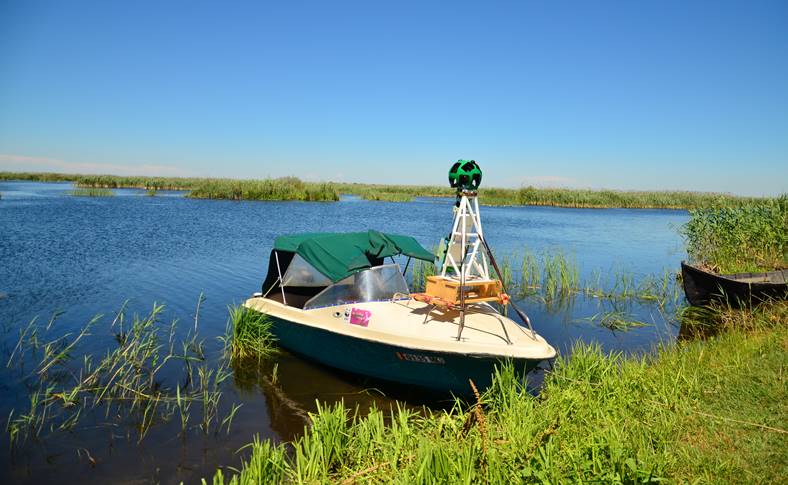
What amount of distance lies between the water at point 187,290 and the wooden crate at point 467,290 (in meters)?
1.86

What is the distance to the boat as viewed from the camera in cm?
728

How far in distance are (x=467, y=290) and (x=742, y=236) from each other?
1251cm

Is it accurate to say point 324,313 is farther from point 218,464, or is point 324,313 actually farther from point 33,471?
point 33,471

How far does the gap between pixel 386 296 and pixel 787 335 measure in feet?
22.5

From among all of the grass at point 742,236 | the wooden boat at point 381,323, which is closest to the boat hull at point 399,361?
the wooden boat at point 381,323

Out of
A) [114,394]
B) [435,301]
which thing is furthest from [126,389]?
[435,301]

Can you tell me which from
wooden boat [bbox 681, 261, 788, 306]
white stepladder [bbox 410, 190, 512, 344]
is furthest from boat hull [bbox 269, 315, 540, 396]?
wooden boat [bbox 681, 261, 788, 306]

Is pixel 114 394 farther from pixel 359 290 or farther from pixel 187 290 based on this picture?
pixel 187 290

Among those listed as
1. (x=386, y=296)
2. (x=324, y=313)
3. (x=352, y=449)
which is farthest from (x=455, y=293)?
(x=352, y=449)

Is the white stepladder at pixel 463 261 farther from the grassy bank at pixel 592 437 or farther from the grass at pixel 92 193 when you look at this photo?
the grass at pixel 92 193

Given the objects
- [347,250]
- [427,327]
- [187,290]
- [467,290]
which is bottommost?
[187,290]

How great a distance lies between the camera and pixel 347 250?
9.46m

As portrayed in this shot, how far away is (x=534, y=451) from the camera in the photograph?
14.7 ft

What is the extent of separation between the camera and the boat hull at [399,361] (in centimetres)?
718
